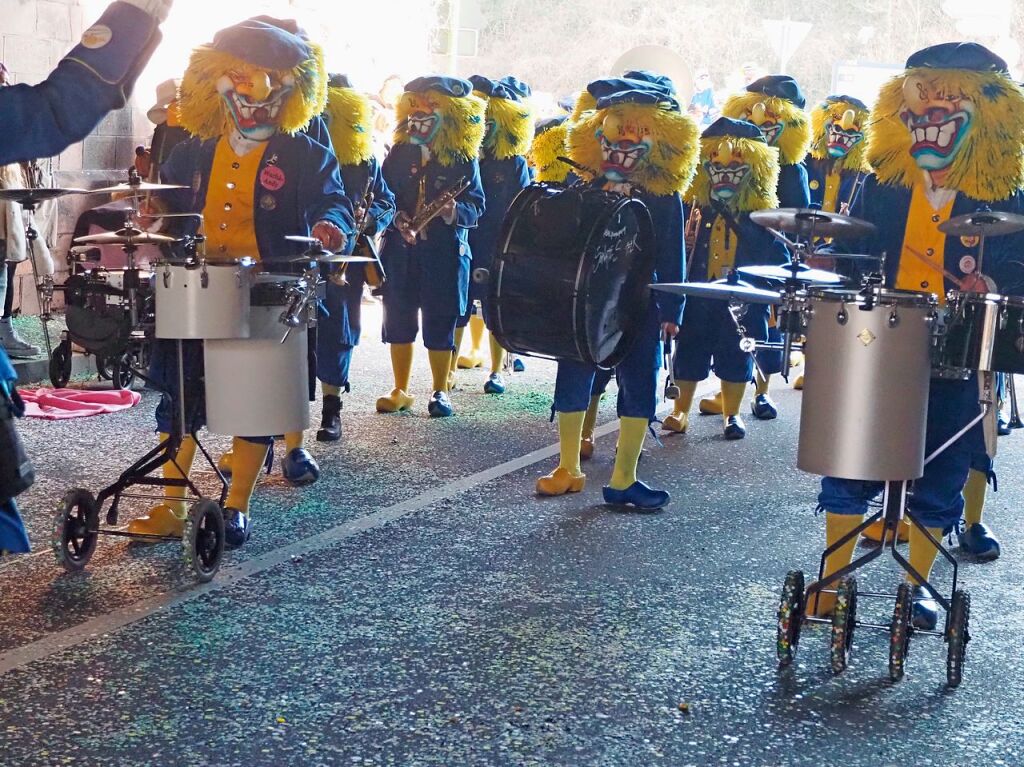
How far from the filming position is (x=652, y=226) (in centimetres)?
534

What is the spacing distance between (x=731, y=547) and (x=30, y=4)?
24.0 ft

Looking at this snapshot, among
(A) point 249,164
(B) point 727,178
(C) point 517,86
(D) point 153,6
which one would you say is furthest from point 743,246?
(D) point 153,6

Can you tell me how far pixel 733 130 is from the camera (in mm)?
6750

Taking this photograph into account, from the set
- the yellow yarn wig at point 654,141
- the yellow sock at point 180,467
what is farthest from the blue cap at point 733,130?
the yellow sock at point 180,467

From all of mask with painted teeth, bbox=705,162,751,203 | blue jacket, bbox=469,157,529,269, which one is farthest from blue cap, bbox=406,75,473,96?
mask with painted teeth, bbox=705,162,751,203

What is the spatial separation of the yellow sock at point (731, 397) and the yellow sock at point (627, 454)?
1.73 meters

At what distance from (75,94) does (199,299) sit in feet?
4.77

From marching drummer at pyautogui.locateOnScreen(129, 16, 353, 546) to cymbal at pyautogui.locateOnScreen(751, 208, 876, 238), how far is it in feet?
5.14

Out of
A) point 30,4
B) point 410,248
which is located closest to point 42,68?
point 30,4

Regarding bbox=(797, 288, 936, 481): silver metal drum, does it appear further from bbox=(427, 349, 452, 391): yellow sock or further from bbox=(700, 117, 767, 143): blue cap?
bbox=(427, 349, 452, 391): yellow sock

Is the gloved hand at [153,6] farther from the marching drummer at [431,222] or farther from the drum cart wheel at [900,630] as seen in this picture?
the marching drummer at [431,222]

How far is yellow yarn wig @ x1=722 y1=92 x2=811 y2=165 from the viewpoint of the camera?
24.5 ft

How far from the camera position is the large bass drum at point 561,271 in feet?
15.9

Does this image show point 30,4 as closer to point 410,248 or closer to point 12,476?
point 410,248
